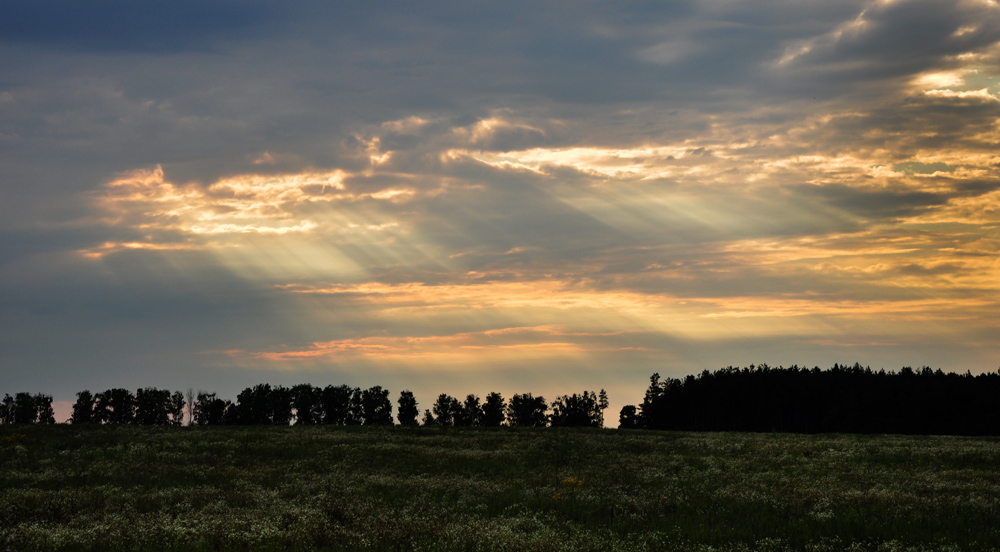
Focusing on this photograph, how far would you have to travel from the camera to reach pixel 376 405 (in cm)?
13762

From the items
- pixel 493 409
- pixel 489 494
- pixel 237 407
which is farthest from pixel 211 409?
pixel 489 494

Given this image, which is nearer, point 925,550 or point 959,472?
point 925,550

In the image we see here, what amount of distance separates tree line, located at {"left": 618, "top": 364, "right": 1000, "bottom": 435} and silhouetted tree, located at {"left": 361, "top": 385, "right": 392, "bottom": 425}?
54.8 m

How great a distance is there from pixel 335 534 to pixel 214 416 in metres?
124

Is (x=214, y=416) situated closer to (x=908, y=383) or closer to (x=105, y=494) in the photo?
(x=105, y=494)

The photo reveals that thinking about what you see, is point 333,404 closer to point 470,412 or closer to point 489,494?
point 470,412

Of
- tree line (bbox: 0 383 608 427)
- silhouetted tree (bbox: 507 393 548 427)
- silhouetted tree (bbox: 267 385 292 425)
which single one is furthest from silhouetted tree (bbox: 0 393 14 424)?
silhouetted tree (bbox: 507 393 548 427)

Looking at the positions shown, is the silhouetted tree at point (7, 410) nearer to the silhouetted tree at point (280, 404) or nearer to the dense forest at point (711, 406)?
the dense forest at point (711, 406)

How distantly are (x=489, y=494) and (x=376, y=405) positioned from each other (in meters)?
114

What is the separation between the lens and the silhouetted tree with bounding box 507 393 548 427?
15288cm

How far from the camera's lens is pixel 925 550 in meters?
17.3

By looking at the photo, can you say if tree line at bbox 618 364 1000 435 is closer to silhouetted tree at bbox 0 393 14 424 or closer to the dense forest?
the dense forest

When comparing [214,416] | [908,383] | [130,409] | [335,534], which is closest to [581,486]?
[335,534]

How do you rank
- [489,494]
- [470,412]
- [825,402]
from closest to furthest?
[489,494]
[825,402]
[470,412]
